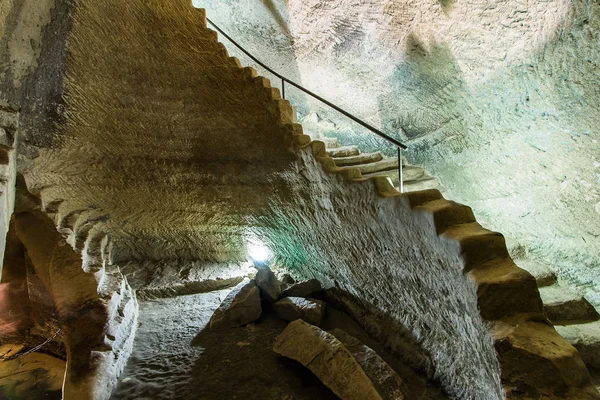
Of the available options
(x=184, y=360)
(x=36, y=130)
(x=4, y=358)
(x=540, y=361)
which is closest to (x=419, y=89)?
(x=540, y=361)

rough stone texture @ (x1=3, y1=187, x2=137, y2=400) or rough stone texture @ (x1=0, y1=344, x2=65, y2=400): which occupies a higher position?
rough stone texture @ (x1=3, y1=187, x2=137, y2=400)

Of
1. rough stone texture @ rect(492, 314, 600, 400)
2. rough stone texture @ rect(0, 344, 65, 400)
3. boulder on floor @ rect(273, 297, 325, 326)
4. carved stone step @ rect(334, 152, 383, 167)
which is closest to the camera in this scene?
rough stone texture @ rect(492, 314, 600, 400)

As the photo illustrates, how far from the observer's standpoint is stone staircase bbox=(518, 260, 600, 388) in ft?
7.68

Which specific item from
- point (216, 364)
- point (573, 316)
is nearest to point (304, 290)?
point (216, 364)

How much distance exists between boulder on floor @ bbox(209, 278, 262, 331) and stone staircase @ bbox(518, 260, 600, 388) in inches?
110

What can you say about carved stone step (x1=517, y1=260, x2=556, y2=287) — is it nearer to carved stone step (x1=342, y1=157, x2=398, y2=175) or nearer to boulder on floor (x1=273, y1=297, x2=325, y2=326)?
carved stone step (x1=342, y1=157, x2=398, y2=175)

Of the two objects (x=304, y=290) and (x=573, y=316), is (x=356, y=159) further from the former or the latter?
(x=573, y=316)

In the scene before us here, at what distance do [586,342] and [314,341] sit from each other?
6.60 feet


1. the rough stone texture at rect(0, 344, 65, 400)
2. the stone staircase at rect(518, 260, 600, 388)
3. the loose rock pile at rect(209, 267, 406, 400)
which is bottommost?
the rough stone texture at rect(0, 344, 65, 400)

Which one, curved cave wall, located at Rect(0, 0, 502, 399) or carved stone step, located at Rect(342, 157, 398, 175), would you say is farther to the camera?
carved stone step, located at Rect(342, 157, 398, 175)

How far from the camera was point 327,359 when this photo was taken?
2.60 m

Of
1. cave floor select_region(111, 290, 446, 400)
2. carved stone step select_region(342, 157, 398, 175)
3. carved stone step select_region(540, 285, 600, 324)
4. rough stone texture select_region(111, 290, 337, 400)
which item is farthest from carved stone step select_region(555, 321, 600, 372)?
carved stone step select_region(342, 157, 398, 175)

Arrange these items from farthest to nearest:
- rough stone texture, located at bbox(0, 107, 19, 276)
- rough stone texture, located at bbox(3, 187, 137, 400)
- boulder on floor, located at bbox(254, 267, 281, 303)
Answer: boulder on floor, located at bbox(254, 267, 281, 303) < rough stone texture, located at bbox(0, 107, 19, 276) < rough stone texture, located at bbox(3, 187, 137, 400)

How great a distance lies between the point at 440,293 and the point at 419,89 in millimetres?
3449
